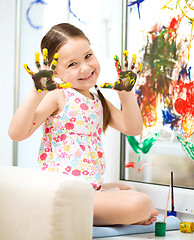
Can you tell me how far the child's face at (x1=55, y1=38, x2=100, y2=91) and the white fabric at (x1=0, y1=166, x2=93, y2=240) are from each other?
0.45 m

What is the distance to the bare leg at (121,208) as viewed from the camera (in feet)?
4.68

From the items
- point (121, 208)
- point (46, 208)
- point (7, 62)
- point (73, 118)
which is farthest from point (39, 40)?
point (46, 208)

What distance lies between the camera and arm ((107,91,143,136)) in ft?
5.24

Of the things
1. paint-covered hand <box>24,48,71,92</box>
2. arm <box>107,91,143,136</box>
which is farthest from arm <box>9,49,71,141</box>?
arm <box>107,91,143,136</box>

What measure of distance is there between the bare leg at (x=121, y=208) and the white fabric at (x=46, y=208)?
0.82ft

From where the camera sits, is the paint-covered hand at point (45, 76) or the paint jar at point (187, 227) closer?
the paint-covered hand at point (45, 76)

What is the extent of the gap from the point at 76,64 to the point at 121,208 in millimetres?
532

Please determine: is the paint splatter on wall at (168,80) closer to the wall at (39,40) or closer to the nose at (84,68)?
the wall at (39,40)

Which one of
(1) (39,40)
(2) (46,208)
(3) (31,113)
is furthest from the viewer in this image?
(1) (39,40)

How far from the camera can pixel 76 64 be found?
5.24 feet

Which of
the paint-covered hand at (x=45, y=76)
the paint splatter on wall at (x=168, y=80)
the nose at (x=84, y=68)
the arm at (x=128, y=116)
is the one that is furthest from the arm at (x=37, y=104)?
the paint splatter on wall at (x=168, y=80)

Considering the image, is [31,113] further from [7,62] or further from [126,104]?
[7,62]

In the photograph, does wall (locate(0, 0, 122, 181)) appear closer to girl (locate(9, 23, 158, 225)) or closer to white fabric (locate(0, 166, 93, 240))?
girl (locate(9, 23, 158, 225))

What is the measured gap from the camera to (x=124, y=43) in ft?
6.67
